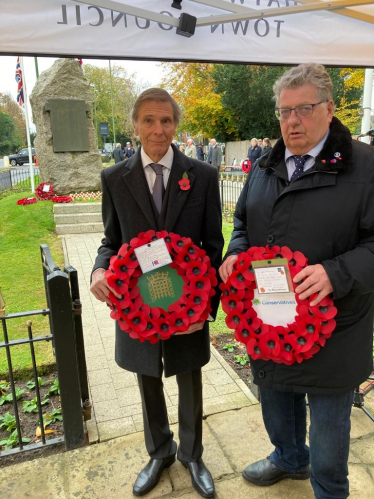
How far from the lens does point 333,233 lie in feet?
5.29

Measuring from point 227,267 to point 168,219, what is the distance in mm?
374

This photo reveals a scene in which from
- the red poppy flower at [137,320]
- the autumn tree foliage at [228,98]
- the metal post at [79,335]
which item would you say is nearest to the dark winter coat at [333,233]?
the red poppy flower at [137,320]

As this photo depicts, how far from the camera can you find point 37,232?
27.8 feet

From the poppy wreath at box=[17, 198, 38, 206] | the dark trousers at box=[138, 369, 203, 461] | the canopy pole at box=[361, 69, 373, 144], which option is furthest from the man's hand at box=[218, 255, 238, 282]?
the canopy pole at box=[361, 69, 373, 144]

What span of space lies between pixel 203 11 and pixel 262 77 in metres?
28.1

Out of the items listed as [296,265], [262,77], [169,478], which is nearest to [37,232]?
[169,478]

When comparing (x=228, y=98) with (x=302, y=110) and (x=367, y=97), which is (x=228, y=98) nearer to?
(x=367, y=97)

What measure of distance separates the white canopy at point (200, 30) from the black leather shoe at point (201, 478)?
2335 mm

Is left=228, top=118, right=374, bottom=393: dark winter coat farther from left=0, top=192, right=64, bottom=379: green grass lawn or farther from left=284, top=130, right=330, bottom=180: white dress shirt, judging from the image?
left=0, top=192, right=64, bottom=379: green grass lawn

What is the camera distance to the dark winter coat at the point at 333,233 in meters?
1.56

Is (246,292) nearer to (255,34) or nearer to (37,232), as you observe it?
(255,34)

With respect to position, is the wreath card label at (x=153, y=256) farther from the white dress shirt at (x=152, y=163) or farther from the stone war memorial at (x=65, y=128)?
the stone war memorial at (x=65, y=128)

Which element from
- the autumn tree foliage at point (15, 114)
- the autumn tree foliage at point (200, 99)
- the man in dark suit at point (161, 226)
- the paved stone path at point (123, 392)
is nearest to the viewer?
the man in dark suit at point (161, 226)

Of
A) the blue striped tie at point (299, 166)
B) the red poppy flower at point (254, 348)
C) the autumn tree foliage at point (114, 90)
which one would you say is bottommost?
the red poppy flower at point (254, 348)
